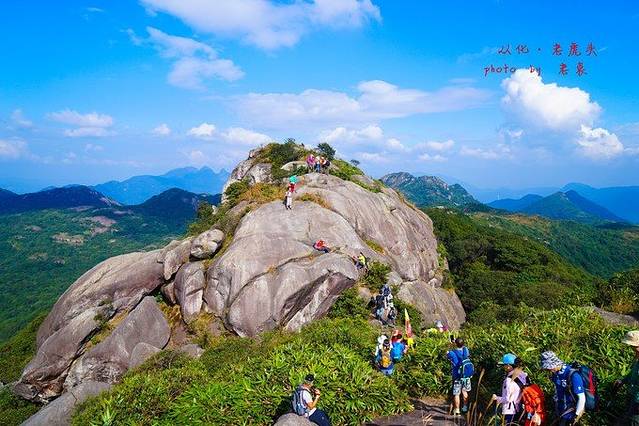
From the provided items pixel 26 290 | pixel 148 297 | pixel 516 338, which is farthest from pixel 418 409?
pixel 26 290

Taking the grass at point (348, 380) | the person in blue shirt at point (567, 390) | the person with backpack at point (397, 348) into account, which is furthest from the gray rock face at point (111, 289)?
the person in blue shirt at point (567, 390)

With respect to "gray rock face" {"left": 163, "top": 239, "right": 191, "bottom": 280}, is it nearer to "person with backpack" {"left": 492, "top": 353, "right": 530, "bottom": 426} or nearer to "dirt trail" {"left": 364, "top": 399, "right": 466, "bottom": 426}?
"dirt trail" {"left": 364, "top": 399, "right": 466, "bottom": 426}

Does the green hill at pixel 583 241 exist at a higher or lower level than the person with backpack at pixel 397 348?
lower

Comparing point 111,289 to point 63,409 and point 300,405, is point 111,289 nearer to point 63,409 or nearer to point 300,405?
point 63,409

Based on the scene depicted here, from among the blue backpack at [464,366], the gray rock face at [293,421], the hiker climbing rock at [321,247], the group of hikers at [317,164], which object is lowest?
the gray rock face at [293,421]

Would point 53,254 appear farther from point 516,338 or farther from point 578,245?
point 578,245

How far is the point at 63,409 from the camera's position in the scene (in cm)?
1459

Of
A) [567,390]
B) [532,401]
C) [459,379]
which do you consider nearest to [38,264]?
[459,379]

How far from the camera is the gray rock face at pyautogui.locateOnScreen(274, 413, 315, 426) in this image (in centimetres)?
957

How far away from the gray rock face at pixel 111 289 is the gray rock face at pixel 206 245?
3.01 meters

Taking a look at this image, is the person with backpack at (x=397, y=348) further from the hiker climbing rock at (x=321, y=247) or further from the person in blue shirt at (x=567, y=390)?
the hiker climbing rock at (x=321, y=247)

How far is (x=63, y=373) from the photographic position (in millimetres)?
23844

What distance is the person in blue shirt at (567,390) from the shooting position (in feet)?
25.9

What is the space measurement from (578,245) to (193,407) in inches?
7103
